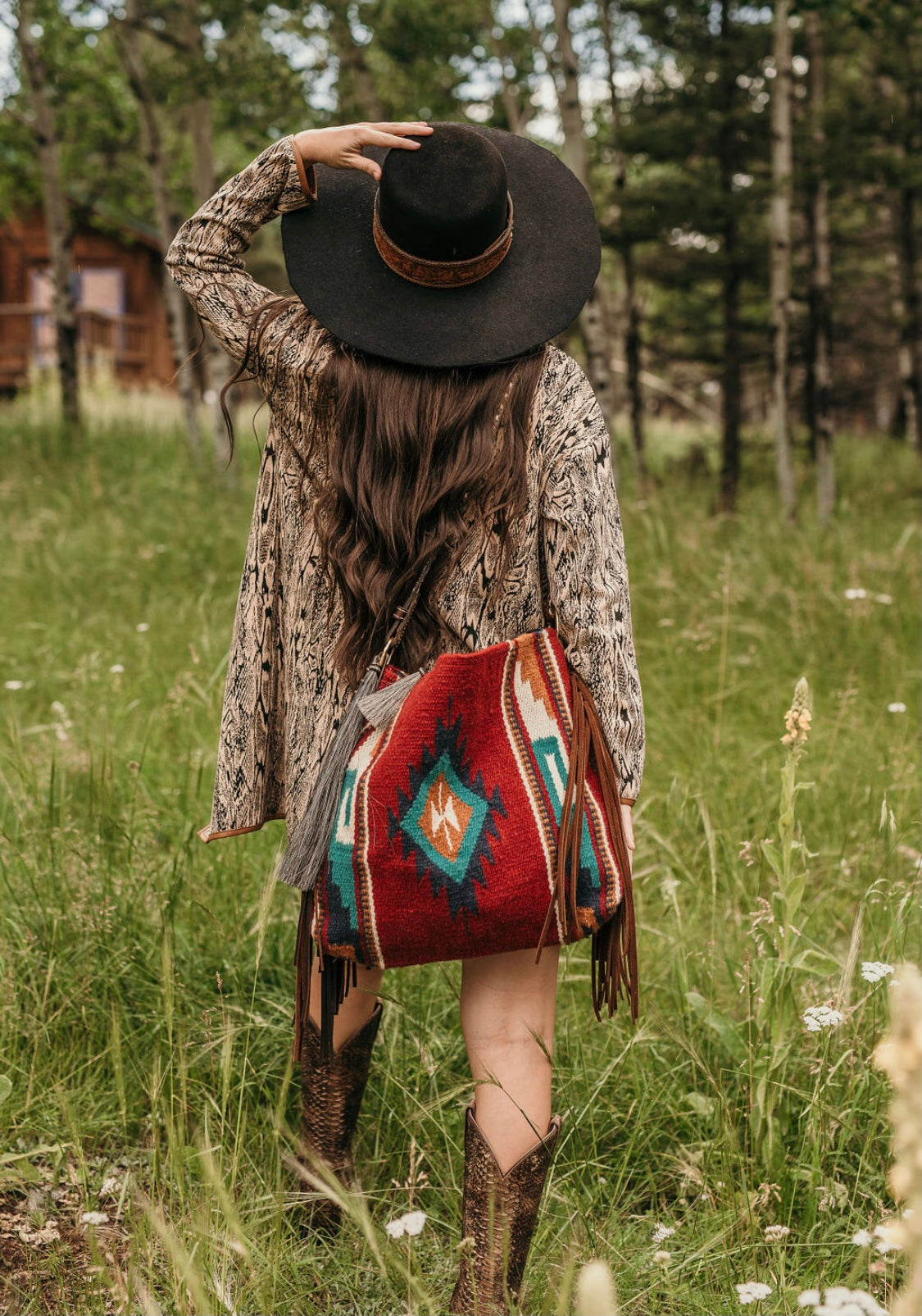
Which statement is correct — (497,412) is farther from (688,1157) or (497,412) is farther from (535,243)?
(688,1157)

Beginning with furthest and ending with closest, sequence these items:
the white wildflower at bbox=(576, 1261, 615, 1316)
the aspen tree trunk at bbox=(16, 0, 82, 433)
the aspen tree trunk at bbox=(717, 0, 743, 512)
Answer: the aspen tree trunk at bbox=(717, 0, 743, 512), the aspen tree trunk at bbox=(16, 0, 82, 433), the white wildflower at bbox=(576, 1261, 615, 1316)

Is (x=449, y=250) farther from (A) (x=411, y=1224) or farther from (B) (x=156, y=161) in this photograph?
(B) (x=156, y=161)

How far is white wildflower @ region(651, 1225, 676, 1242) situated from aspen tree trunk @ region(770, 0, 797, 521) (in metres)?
6.66

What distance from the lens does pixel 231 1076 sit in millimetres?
2375

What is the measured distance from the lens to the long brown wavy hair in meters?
1.76

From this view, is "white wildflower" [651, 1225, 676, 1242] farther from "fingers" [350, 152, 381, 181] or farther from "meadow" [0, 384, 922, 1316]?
"fingers" [350, 152, 381, 181]

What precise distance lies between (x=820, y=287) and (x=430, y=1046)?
8.90 meters

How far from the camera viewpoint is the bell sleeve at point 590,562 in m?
1.79

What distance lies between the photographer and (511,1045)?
1.88 m

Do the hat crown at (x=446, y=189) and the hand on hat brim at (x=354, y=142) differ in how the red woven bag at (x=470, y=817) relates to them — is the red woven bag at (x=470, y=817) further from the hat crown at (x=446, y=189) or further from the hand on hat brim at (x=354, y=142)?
the hand on hat brim at (x=354, y=142)

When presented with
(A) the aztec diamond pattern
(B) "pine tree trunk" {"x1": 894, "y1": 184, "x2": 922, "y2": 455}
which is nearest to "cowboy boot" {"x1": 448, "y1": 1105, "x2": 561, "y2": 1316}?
(A) the aztec diamond pattern

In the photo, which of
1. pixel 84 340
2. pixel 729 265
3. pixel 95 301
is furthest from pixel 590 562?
pixel 95 301

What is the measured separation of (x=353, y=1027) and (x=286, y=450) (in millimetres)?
1141

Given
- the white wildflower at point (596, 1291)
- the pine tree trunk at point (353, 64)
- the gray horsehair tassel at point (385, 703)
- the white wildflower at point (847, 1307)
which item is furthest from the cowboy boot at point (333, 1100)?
the pine tree trunk at point (353, 64)
